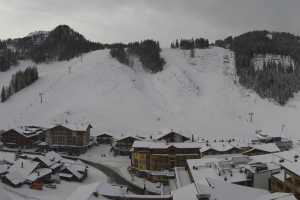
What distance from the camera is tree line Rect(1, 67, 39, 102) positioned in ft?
404

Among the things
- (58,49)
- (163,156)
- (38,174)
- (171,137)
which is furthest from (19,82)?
(163,156)

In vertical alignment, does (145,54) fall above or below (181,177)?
above

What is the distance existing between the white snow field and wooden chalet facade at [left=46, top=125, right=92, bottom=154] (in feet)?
46.6

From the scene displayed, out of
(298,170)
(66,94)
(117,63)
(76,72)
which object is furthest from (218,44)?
(298,170)

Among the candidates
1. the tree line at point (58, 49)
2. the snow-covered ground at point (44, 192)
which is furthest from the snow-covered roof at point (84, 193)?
the tree line at point (58, 49)

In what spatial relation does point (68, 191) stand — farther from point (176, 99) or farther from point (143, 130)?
point (176, 99)

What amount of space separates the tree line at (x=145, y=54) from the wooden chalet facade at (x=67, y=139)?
60336mm

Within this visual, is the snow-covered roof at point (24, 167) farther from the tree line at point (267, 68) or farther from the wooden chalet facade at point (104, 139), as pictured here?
the tree line at point (267, 68)

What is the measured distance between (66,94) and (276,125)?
63798 millimetres

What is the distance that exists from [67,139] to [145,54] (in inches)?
2673

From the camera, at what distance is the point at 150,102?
11788 centimetres

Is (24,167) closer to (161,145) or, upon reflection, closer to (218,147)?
(161,145)

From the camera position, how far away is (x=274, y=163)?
170 feet

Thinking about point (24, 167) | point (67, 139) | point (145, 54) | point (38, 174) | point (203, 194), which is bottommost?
point (38, 174)
